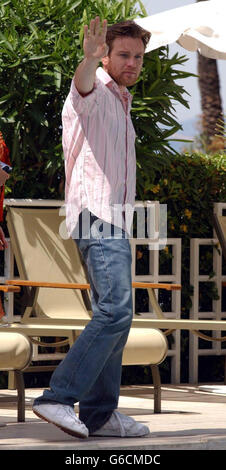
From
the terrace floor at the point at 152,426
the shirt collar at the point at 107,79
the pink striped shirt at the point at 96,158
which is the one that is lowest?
the terrace floor at the point at 152,426

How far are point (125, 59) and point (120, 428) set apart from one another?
5.58 feet

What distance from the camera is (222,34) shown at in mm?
7848

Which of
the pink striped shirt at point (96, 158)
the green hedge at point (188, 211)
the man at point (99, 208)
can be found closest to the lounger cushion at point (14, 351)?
the man at point (99, 208)

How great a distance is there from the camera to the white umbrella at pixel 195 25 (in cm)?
779

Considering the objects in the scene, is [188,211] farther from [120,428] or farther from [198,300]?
[120,428]

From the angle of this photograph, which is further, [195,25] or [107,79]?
[195,25]

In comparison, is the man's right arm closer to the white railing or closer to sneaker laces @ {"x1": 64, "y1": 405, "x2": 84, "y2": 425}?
sneaker laces @ {"x1": 64, "y1": 405, "x2": 84, "y2": 425}

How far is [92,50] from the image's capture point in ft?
15.7

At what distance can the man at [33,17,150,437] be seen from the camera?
500cm

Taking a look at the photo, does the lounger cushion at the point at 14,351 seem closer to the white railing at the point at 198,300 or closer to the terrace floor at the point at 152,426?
the terrace floor at the point at 152,426

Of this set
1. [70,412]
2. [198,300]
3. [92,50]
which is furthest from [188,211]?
[92,50]

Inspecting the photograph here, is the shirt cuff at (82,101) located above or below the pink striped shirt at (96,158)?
above
